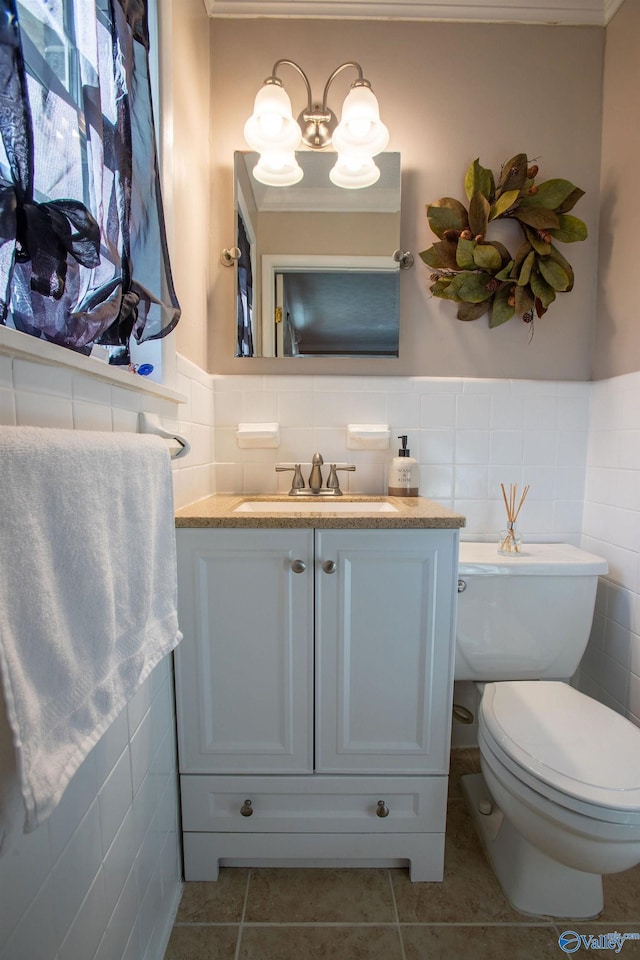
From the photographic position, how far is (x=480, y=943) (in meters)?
0.90

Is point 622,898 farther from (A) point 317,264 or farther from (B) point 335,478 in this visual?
(A) point 317,264

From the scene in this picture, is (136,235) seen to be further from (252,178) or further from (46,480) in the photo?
(252,178)

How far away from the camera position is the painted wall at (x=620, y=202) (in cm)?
123

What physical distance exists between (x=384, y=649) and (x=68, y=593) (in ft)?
2.40

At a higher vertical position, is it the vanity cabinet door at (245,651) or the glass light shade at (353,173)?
the glass light shade at (353,173)

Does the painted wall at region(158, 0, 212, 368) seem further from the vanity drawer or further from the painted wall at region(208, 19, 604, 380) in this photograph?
the vanity drawer

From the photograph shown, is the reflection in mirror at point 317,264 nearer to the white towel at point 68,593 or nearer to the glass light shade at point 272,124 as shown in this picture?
the glass light shade at point 272,124

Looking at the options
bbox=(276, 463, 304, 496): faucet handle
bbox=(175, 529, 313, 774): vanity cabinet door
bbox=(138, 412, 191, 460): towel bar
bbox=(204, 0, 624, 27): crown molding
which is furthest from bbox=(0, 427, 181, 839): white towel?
bbox=(204, 0, 624, 27): crown molding

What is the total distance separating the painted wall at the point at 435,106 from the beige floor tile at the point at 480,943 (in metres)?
1.51

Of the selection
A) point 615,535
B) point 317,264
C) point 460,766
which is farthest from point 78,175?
point 460,766

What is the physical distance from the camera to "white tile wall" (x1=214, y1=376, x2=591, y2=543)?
4.62 feet

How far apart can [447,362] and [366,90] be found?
2.72 feet

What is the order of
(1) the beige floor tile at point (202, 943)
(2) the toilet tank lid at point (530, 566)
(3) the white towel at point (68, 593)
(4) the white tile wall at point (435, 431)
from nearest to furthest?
(3) the white towel at point (68, 593), (1) the beige floor tile at point (202, 943), (2) the toilet tank lid at point (530, 566), (4) the white tile wall at point (435, 431)


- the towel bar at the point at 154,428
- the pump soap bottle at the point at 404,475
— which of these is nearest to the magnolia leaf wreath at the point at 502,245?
the pump soap bottle at the point at 404,475
